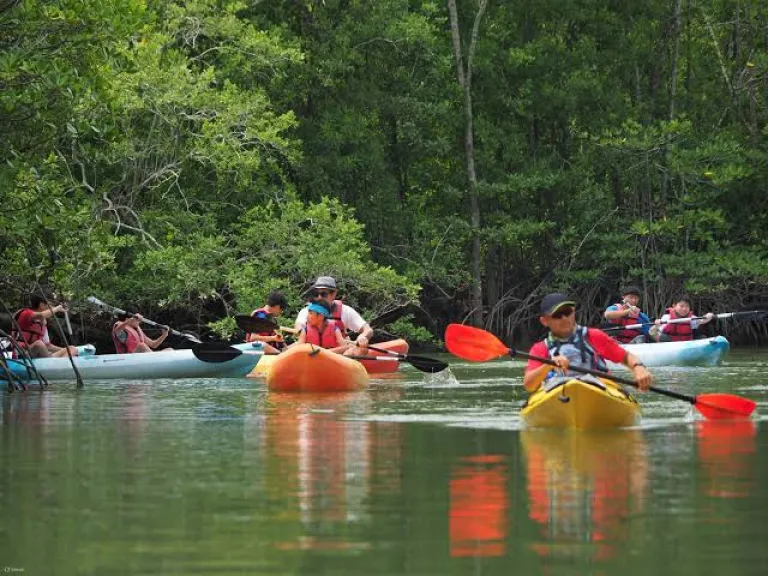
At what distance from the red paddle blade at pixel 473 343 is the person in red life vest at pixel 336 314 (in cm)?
415

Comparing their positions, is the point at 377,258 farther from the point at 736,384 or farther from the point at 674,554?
the point at 674,554

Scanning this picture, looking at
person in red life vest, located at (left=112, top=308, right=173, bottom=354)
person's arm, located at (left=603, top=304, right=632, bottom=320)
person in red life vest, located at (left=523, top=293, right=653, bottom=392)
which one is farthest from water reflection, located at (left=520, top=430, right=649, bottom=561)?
person's arm, located at (left=603, top=304, right=632, bottom=320)

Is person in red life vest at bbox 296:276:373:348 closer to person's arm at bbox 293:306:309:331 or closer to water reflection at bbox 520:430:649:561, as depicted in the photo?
person's arm at bbox 293:306:309:331

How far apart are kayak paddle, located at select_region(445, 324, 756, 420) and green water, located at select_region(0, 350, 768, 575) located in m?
0.15

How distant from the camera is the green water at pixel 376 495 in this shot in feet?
17.5

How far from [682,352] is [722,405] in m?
9.23

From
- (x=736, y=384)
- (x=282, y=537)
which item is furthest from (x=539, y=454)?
(x=736, y=384)

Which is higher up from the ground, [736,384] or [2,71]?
[2,71]

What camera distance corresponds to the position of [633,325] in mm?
19859

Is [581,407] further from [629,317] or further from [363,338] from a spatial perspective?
[629,317]

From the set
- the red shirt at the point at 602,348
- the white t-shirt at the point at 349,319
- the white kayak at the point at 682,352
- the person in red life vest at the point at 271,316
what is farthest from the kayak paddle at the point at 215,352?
the red shirt at the point at 602,348

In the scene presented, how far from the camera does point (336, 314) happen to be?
16.5 meters

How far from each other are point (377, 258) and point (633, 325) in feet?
33.1

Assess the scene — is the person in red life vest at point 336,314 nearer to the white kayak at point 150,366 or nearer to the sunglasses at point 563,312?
the white kayak at point 150,366
